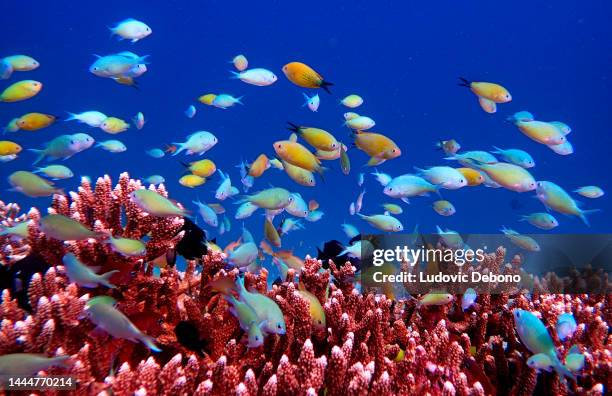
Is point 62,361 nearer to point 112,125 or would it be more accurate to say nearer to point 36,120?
point 36,120

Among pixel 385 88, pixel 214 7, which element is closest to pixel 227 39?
pixel 214 7

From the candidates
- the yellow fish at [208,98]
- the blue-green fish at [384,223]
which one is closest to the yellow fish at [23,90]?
the yellow fish at [208,98]

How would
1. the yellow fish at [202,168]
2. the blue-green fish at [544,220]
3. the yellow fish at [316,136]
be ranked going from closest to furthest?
1. the yellow fish at [316,136]
2. the blue-green fish at [544,220]
3. the yellow fish at [202,168]

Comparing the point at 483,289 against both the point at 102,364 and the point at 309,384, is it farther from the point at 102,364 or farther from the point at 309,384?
the point at 102,364

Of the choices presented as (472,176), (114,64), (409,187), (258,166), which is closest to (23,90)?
(114,64)

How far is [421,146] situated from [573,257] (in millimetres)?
60905

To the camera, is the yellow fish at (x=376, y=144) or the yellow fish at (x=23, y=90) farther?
the yellow fish at (x=23, y=90)

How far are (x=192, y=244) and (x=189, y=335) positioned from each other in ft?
4.25

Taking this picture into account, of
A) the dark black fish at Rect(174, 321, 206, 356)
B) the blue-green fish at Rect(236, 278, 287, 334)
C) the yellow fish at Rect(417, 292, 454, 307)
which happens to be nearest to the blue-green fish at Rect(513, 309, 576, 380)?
the yellow fish at Rect(417, 292, 454, 307)

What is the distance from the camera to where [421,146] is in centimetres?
7012

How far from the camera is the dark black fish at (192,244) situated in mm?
3840

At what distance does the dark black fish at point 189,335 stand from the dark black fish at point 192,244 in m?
1.09

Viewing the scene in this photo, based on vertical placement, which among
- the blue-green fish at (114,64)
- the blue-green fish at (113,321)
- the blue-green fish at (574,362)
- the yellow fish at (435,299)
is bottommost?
the blue-green fish at (574,362)

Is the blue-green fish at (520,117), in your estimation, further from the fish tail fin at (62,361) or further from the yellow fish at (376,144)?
the fish tail fin at (62,361)
